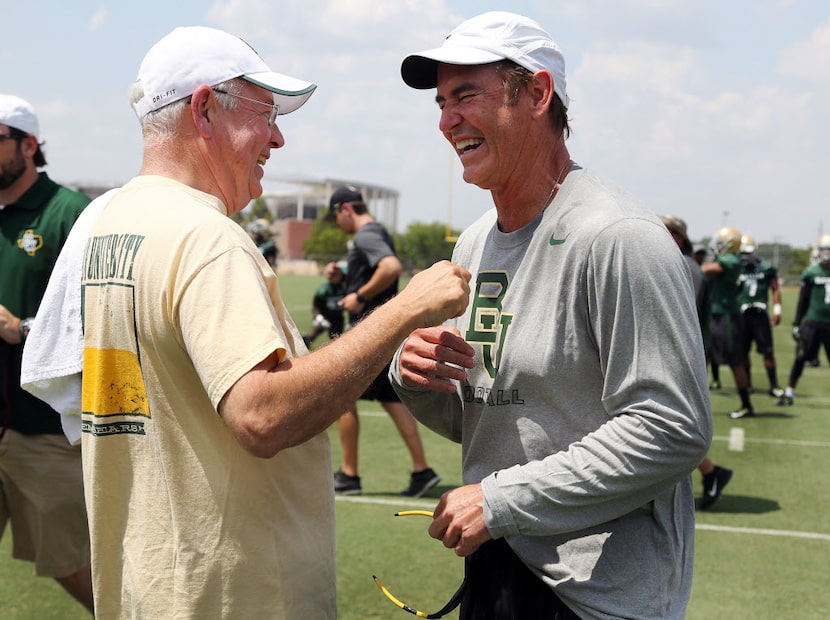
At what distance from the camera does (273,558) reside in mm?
2088

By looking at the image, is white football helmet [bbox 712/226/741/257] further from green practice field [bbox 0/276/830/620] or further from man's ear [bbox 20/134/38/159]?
man's ear [bbox 20/134/38/159]

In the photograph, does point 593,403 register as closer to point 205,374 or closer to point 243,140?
point 205,374

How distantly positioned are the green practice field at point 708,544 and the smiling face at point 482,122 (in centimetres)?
309

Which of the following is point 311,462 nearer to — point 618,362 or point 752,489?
point 618,362

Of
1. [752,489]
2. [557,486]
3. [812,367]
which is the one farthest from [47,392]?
[812,367]

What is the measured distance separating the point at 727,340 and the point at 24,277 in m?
10.2

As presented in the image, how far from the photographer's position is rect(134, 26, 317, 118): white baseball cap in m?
2.20

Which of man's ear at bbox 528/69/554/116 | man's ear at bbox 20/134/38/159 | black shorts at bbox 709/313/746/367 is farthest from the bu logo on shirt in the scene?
black shorts at bbox 709/313/746/367

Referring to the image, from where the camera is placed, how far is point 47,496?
4070 millimetres

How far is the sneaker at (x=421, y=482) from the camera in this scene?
22.8 ft

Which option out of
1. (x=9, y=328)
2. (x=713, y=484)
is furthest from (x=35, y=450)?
(x=713, y=484)

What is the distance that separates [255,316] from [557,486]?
2.38ft

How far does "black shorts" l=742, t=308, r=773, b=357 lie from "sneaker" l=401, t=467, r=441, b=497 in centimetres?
802

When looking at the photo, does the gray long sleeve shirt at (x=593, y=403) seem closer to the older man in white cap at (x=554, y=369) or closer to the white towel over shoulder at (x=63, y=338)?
the older man in white cap at (x=554, y=369)
